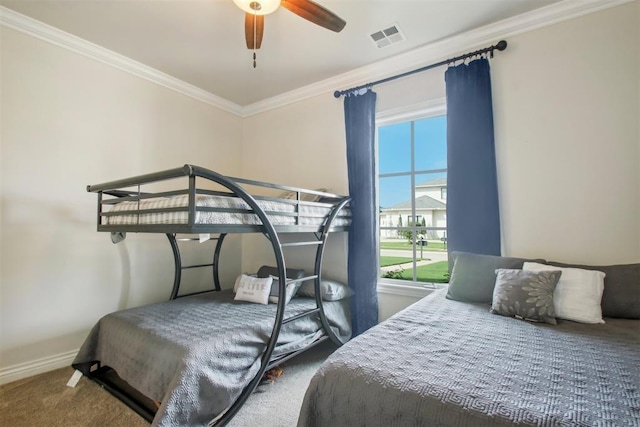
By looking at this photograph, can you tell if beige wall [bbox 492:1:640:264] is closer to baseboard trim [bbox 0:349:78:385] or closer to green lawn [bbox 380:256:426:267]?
green lawn [bbox 380:256:426:267]

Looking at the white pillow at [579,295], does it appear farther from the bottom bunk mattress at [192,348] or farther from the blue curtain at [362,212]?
the bottom bunk mattress at [192,348]

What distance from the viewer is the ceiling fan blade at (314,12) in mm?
1551

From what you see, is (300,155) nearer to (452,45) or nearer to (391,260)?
(391,260)

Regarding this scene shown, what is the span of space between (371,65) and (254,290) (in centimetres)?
232

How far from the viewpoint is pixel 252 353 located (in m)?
1.79

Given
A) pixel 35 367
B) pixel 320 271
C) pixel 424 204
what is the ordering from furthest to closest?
1. pixel 424 204
2. pixel 320 271
3. pixel 35 367

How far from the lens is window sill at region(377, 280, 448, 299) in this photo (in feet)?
8.32

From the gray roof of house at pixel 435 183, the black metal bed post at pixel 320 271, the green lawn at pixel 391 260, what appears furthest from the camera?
the green lawn at pixel 391 260

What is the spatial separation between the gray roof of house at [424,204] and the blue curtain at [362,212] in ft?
0.99

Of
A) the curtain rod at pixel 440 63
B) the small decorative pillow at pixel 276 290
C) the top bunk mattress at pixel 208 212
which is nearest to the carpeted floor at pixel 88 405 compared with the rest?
the small decorative pillow at pixel 276 290

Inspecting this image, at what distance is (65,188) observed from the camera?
2371 millimetres

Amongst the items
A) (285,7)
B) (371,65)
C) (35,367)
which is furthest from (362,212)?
(35,367)

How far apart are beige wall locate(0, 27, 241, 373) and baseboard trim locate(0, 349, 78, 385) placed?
29 mm

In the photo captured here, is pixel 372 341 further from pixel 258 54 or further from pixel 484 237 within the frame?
pixel 258 54
